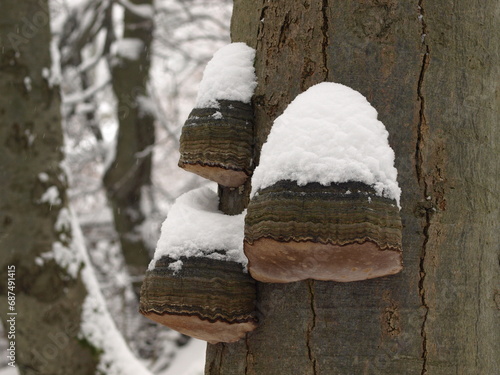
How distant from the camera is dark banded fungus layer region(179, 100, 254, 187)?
4.16 feet

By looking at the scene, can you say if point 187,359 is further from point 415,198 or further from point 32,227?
point 415,198

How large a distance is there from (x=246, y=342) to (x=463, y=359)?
1.59 feet

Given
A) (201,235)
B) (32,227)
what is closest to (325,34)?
(201,235)

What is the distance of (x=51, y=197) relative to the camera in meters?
3.71

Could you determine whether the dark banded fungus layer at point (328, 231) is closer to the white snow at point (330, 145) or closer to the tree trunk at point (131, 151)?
the white snow at point (330, 145)

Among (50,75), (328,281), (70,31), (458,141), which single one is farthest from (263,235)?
(70,31)

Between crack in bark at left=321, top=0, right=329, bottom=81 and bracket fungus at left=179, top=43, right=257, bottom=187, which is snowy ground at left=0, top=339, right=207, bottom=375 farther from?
crack in bark at left=321, top=0, right=329, bottom=81

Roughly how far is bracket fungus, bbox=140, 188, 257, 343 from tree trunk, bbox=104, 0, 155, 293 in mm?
7247

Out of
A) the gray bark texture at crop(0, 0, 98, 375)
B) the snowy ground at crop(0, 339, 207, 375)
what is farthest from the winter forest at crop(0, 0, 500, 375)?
the snowy ground at crop(0, 339, 207, 375)

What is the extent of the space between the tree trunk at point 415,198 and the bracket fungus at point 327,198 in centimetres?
8

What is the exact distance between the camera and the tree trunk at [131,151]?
8469 mm

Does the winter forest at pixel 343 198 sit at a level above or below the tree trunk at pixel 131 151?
below

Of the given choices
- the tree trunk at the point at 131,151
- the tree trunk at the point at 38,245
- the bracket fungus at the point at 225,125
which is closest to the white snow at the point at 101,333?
the tree trunk at the point at 38,245

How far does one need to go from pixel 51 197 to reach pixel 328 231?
3.13 meters
